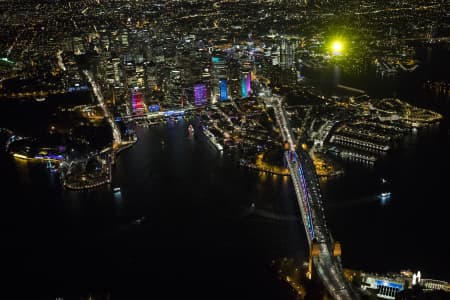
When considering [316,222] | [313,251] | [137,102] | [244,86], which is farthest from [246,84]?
[313,251]

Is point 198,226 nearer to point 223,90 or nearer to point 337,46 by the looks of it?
point 223,90

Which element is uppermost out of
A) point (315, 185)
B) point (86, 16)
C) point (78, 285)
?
point (86, 16)

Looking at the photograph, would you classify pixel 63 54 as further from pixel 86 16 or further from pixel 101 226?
pixel 101 226

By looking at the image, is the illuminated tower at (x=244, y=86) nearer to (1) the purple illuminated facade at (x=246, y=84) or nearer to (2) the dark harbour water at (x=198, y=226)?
(1) the purple illuminated facade at (x=246, y=84)

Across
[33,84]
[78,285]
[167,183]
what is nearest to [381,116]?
[167,183]

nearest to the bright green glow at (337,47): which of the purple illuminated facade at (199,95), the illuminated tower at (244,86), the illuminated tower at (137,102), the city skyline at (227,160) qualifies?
the city skyline at (227,160)

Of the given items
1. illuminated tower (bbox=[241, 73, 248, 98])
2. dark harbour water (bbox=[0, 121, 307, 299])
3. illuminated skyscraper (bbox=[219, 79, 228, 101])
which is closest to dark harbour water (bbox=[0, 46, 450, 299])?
dark harbour water (bbox=[0, 121, 307, 299])
